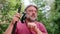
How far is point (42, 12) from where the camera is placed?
24.6 ft

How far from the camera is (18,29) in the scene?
477 centimetres

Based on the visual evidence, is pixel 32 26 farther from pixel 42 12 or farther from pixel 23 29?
pixel 42 12

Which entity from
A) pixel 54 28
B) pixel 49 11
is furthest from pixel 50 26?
pixel 49 11

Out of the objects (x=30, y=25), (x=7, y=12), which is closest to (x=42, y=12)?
(x=7, y=12)

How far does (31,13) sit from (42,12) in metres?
2.80

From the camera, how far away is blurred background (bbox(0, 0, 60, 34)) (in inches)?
266

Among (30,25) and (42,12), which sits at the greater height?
(30,25)

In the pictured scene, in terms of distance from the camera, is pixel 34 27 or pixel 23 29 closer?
pixel 34 27

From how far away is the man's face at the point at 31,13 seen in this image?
4.67 meters

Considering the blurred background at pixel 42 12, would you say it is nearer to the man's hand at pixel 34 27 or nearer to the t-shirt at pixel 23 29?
the t-shirt at pixel 23 29

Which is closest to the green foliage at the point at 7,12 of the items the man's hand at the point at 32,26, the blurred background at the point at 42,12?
the blurred background at the point at 42,12

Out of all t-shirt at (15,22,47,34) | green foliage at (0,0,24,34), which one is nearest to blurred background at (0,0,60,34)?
green foliage at (0,0,24,34)

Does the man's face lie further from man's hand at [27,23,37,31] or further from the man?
man's hand at [27,23,37,31]

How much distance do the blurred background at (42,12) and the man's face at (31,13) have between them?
1.95 meters
